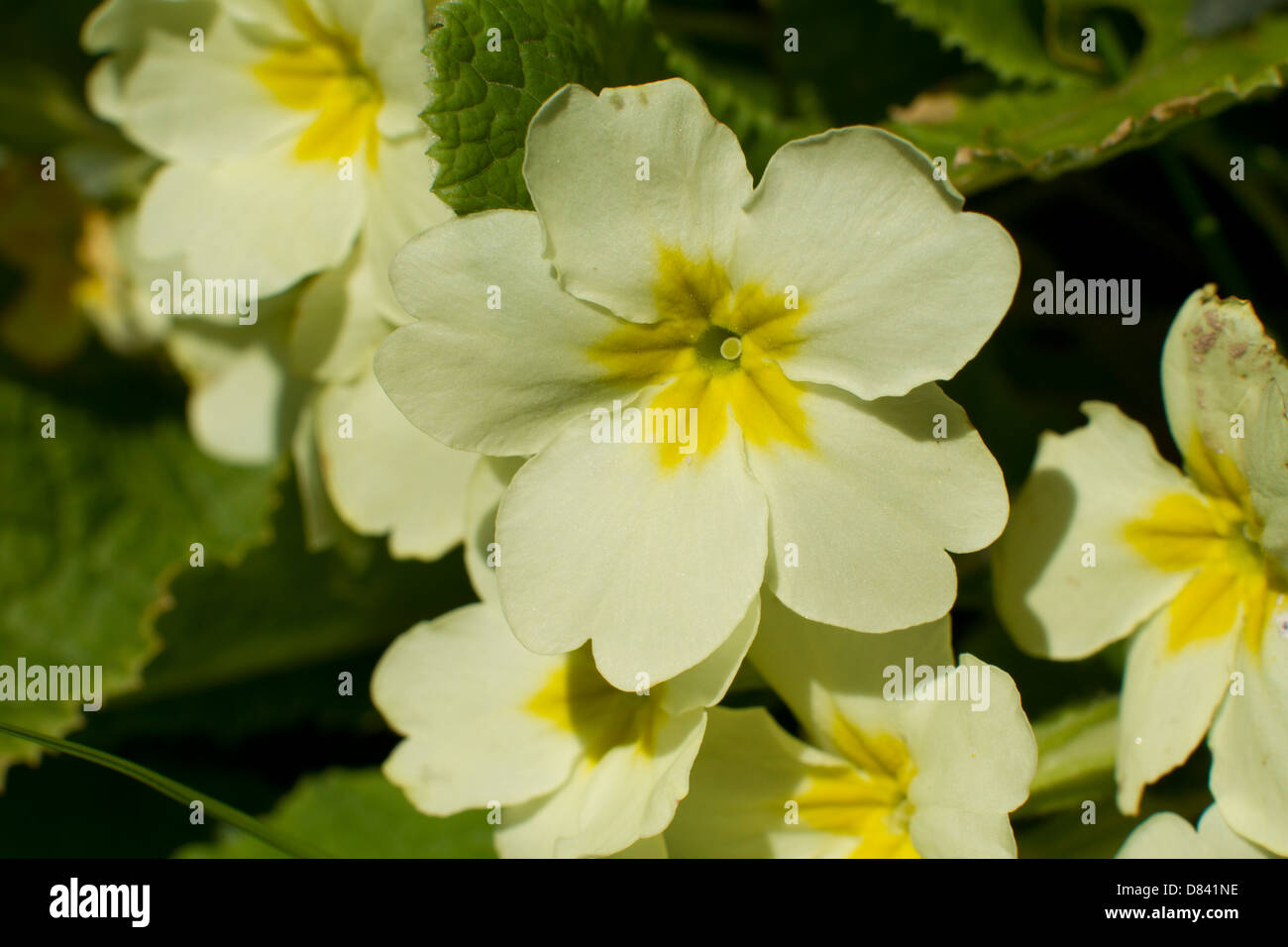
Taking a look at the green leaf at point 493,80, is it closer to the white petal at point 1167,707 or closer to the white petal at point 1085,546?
the white petal at point 1085,546

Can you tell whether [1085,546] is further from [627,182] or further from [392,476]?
[392,476]

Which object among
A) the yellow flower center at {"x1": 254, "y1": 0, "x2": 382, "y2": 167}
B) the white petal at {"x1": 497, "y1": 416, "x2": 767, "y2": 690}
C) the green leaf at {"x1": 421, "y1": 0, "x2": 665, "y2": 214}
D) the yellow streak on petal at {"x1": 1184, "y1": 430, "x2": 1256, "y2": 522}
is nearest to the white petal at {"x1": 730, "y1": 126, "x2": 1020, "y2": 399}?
the white petal at {"x1": 497, "y1": 416, "x2": 767, "y2": 690}

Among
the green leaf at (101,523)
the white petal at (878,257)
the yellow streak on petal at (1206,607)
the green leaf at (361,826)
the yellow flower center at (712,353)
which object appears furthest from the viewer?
the green leaf at (101,523)

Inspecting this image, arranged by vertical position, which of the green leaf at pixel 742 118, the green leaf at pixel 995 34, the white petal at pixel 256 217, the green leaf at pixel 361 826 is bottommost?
the green leaf at pixel 361 826

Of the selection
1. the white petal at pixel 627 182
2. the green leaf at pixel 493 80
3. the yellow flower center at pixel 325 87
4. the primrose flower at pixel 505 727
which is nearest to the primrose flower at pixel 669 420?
the white petal at pixel 627 182

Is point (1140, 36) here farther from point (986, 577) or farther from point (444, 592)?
point (444, 592)
